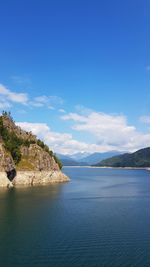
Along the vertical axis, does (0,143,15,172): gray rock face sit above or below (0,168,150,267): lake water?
above

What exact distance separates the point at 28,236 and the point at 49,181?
109673 millimetres

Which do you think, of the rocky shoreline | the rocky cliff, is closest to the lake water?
the rocky shoreline

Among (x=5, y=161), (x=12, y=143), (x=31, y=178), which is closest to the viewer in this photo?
(x=5, y=161)

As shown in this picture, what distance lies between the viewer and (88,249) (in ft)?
147

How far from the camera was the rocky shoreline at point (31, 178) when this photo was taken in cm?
12562

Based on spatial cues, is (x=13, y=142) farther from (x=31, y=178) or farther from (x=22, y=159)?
(x=31, y=178)

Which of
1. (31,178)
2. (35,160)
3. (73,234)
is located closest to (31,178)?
(31,178)

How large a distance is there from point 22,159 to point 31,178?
489 inches

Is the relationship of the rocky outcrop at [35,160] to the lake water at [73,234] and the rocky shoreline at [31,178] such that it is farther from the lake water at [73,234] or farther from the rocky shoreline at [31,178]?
the lake water at [73,234]

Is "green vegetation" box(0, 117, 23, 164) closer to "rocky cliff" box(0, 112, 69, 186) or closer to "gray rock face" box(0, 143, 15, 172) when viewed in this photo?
"rocky cliff" box(0, 112, 69, 186)

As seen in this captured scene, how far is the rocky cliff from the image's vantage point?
13500cm

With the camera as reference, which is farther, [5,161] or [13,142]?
[13,142]

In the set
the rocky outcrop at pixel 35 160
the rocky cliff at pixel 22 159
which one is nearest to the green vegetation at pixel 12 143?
the rocky cliff at pixel 22 159

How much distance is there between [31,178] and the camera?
481 ft
